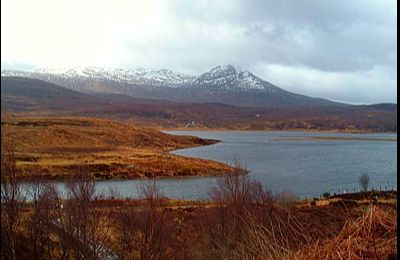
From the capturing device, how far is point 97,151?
76.2m

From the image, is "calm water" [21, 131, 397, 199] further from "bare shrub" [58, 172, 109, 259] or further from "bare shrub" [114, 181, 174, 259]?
"bare shrub" [58, 172, 109, 259]

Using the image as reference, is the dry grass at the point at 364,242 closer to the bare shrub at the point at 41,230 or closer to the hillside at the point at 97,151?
the bare shrub at the point at 41,230

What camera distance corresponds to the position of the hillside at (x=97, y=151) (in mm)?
54344

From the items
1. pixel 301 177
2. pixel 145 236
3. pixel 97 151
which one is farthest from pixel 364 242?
pixel 97 151

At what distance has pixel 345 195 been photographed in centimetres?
3828

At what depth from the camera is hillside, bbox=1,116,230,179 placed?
54.3 meters

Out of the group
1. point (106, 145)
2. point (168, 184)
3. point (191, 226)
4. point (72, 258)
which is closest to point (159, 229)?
point (72, 258)

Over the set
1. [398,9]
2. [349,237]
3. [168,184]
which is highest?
[398,9]

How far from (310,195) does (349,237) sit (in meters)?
37.2

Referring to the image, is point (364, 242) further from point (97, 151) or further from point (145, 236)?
point (97, 151)

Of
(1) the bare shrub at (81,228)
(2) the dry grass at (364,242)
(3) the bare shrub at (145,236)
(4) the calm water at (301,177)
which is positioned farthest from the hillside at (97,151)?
(2) the dry grass at (364,242)

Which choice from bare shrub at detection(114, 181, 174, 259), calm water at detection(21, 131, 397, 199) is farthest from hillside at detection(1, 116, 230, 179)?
bare shrub at detection(114, 181, 174, 259)

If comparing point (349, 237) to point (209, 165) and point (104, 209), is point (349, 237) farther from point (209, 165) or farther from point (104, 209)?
point (209, 165)

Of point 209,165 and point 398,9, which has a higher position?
point 398,9
